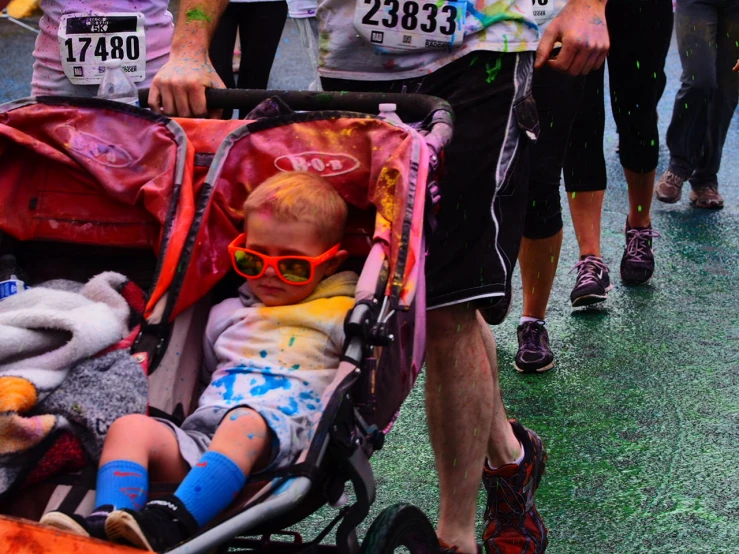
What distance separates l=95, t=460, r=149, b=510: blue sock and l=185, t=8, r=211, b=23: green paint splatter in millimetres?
1427

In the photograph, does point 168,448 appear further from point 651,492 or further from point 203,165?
point 651,492

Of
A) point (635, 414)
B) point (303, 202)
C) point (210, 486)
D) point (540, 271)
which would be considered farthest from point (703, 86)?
point (210, 486)

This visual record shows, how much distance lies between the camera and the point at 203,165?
3066mm

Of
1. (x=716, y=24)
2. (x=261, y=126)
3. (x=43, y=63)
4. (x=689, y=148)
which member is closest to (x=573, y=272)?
(x=689, y=148)

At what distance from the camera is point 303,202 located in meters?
2.74

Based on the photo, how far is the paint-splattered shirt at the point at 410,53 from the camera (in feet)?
10.3

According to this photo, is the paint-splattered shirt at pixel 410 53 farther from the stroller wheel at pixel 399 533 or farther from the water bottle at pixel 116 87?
the stroller wheel at pixel 399 533

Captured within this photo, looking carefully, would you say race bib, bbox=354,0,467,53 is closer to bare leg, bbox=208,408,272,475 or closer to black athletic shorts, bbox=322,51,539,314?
black athletic shorts, bbox=322,51,539,314

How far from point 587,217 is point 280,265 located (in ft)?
9.53

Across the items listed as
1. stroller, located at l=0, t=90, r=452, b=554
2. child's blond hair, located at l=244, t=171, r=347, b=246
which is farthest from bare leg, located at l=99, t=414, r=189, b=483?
child's blond hair, located at l=244, t=171, r=347, b=246

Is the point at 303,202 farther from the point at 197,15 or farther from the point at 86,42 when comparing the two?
the point at 86,42

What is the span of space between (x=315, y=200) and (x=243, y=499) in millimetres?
743

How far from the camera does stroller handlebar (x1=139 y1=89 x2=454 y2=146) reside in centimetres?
295

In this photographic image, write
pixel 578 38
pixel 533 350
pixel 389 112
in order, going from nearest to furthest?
pixel 389 112, pixel 578 38, pixel 533 350
